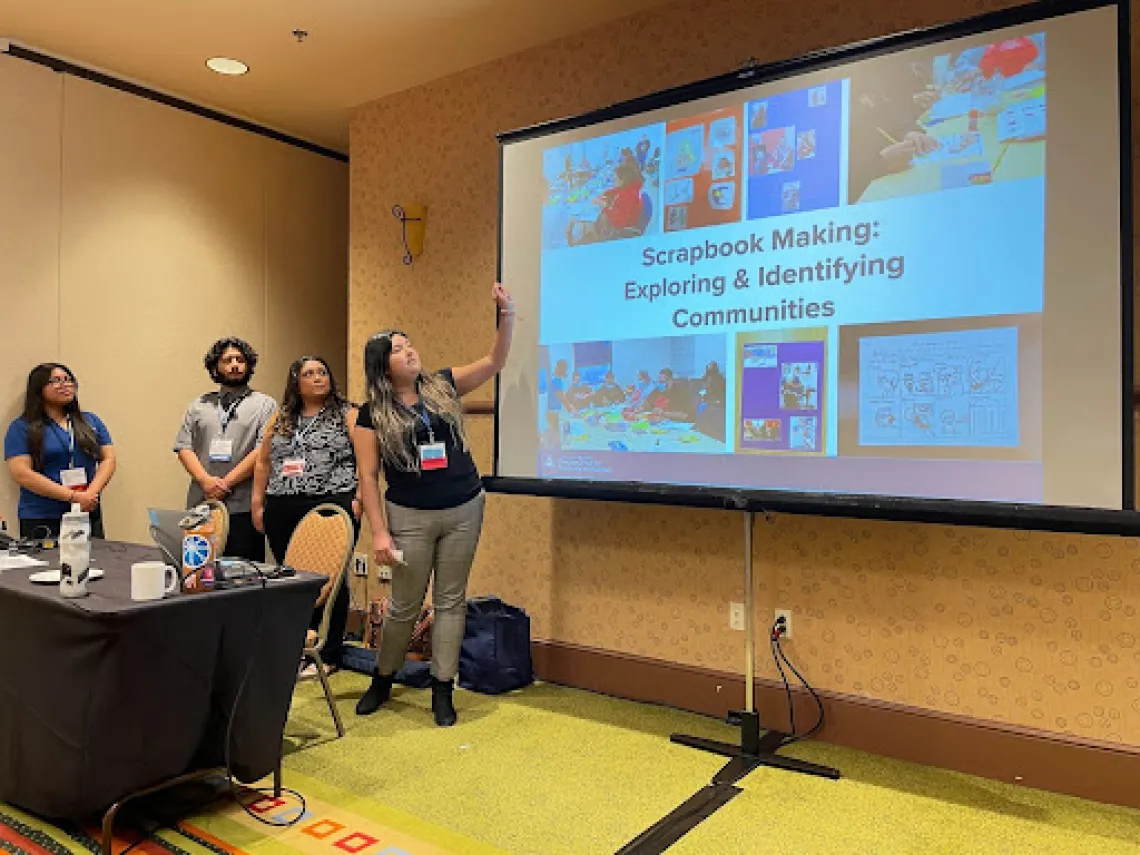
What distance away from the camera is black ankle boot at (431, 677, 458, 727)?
3.16 m

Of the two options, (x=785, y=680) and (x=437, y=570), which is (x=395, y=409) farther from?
(x=785, y=680)

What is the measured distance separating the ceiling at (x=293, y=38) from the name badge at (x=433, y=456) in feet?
5.96

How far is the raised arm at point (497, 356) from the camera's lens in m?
3.31

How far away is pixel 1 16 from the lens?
12.1 ft

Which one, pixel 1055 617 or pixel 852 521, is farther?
pixel 852 521

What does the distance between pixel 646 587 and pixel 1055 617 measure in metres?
1.45

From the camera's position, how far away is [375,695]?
335 centimetres

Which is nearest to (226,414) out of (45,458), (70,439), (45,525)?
(70,439)

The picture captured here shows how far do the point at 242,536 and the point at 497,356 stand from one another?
1620 mm

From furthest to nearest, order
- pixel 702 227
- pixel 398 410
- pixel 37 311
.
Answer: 1. pixel 37 311
2. pixel 398 410
3. pixel 702 227

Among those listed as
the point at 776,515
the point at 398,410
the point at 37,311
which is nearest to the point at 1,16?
the point at 37,311

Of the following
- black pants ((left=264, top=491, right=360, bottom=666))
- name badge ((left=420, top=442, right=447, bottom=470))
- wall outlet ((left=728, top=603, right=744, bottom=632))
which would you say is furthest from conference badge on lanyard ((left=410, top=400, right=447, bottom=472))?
wall outlet ((left=728, top=603, right=744, bottom=632))

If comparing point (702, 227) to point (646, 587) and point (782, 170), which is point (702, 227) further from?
point (646, 587)

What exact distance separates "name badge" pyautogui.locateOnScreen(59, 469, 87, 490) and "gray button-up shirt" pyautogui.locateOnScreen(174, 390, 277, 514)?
0.40 meters
